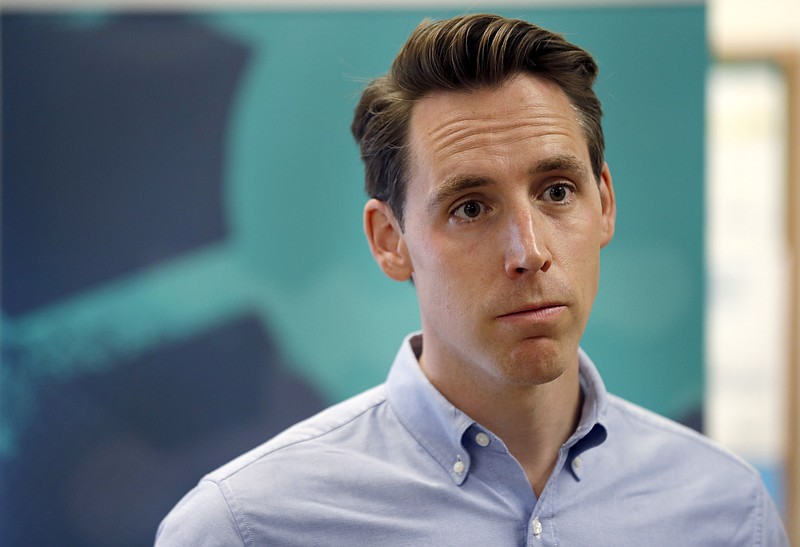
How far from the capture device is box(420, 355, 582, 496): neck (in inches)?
59.9

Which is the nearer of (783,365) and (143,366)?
(143,366)

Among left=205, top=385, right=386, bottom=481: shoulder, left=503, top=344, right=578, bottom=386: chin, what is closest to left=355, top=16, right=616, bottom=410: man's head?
left=503, top=344, right=578, bottom=386: chin

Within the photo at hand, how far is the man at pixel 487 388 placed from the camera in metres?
1.42

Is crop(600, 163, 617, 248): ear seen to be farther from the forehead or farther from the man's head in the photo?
the forehead

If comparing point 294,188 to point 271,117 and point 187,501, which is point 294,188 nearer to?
point 271,117

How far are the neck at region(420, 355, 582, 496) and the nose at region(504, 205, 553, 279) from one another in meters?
A: 0.24

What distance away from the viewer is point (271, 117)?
9.50 ft

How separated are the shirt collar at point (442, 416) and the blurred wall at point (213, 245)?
4.17 ft

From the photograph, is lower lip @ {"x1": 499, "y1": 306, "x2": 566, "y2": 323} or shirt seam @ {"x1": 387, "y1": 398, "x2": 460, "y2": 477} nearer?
lower lip @ {"x1": 499, "y1": 306, "x2": 566, "y2": 323}

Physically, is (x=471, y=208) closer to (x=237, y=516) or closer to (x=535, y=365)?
(x=535, y=365)

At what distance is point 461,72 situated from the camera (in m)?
1.50

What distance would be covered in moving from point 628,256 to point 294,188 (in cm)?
110

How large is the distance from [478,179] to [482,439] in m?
0.43

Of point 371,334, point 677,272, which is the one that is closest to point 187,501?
point 371,334
